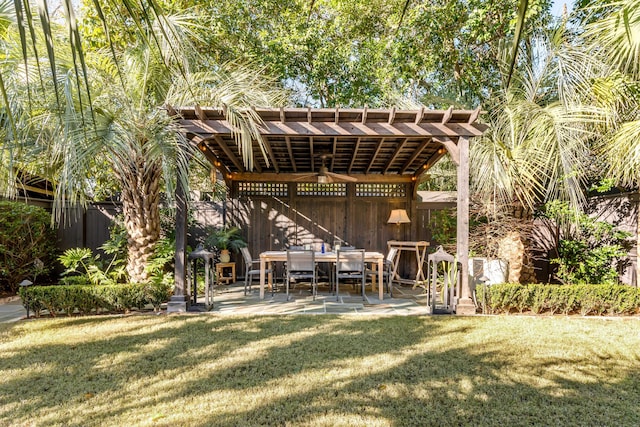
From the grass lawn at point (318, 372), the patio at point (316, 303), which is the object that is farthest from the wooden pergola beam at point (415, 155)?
the grass lawn at point (318, 372)

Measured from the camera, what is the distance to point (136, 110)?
16.7 feet

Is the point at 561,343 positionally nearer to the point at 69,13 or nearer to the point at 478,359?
the point at 478,359

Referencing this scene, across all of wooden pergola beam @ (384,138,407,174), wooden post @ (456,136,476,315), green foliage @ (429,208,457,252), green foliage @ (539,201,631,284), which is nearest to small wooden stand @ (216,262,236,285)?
wooden pergola beam @ (384,138,407,174)

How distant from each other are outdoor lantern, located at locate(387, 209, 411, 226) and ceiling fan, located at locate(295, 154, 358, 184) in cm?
110

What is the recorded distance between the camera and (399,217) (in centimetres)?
816

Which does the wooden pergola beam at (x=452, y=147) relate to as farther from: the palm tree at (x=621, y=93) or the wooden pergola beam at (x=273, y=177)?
the wooden pergola beam at (x=273, y=177)

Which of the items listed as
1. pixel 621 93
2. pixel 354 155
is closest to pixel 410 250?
pixel 354 155

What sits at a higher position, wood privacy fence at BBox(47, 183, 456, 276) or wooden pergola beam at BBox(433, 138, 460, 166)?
wooden pergola beam at BBox(433, 138, 460, 166)

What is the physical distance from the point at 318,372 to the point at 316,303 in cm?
281

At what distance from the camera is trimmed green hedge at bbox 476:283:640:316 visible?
504 centimetres

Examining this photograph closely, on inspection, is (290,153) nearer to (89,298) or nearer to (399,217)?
(399,217)

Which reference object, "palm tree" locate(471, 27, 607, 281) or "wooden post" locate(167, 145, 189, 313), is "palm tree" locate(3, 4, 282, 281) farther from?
"palm tree" locate(471, 27, 607, 281)

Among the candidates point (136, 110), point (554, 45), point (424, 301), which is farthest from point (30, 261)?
point (554, 45)

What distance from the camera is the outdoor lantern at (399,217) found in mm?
8141
